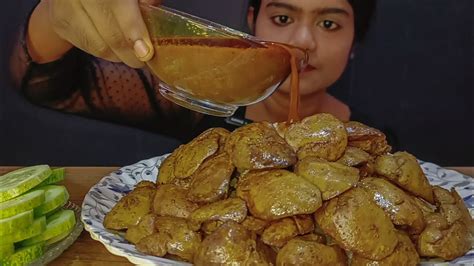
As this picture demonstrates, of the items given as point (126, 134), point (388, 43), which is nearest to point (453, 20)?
point (388, 43)

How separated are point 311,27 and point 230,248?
1115 mm

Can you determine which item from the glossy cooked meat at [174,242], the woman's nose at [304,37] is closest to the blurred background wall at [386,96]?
the woman's nose at [304,37]

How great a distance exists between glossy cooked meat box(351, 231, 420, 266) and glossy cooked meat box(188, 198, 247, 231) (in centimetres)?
18

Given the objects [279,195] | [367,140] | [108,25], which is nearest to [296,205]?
[279,195]

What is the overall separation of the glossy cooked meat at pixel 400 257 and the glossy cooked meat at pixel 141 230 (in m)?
0.32

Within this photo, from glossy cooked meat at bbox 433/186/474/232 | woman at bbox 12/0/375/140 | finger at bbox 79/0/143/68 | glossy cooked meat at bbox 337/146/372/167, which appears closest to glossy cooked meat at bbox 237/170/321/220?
glossy cooked meat at bbox 337/146/372/167

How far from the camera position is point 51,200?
1.20m

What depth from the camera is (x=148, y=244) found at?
41.0 inches

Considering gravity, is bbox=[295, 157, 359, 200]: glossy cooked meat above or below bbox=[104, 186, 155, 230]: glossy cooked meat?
above

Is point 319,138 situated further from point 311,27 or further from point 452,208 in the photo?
point 311,27

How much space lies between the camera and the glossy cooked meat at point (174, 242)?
1030mm

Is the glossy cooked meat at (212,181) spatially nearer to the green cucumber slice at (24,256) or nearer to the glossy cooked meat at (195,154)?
the glossy cooked meat at (195,154)

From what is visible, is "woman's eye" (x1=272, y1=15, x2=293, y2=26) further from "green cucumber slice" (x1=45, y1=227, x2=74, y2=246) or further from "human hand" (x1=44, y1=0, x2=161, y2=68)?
"green cucumber slice" (x1=45, y1=227, x2=74, y2=246)

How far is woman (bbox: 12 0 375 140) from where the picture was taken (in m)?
1.96
